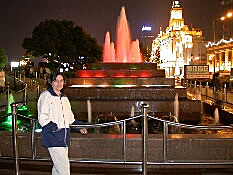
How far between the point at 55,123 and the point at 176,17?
15577cm

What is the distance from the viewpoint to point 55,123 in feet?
16.8

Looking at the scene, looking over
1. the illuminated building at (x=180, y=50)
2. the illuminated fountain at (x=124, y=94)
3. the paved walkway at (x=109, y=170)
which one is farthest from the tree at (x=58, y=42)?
the paved walkway at (x=109, y=170)

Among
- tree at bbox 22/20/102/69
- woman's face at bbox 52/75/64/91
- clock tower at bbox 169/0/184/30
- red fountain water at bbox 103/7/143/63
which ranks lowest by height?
woman's face at bbox 52/75/64/91

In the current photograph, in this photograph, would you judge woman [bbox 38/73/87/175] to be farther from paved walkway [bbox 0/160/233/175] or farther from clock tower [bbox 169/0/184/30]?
clock tower [bbox 169/0/184/30]

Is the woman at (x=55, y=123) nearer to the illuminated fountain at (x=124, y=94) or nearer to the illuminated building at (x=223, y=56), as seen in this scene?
the illuminated fountain at (x=124, y=94)

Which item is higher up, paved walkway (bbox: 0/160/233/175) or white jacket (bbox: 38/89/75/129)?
white jacket (bbox: 38/89/75/129)

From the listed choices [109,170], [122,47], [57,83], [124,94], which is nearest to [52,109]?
[57,83]

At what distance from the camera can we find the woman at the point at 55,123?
16.6 ft

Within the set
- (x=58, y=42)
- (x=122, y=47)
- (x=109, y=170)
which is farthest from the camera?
(x=58, y=42)

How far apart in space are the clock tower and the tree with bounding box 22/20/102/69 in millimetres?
92097

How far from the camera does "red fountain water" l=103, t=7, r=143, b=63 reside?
99.5 ft

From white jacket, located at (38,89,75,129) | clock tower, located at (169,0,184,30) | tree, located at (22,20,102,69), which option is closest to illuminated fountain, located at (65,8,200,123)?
white jacket, located at (38,89,75,129)

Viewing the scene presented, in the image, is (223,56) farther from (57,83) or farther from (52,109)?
(52,109)

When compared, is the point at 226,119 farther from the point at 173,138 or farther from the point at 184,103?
the point at 173,138
